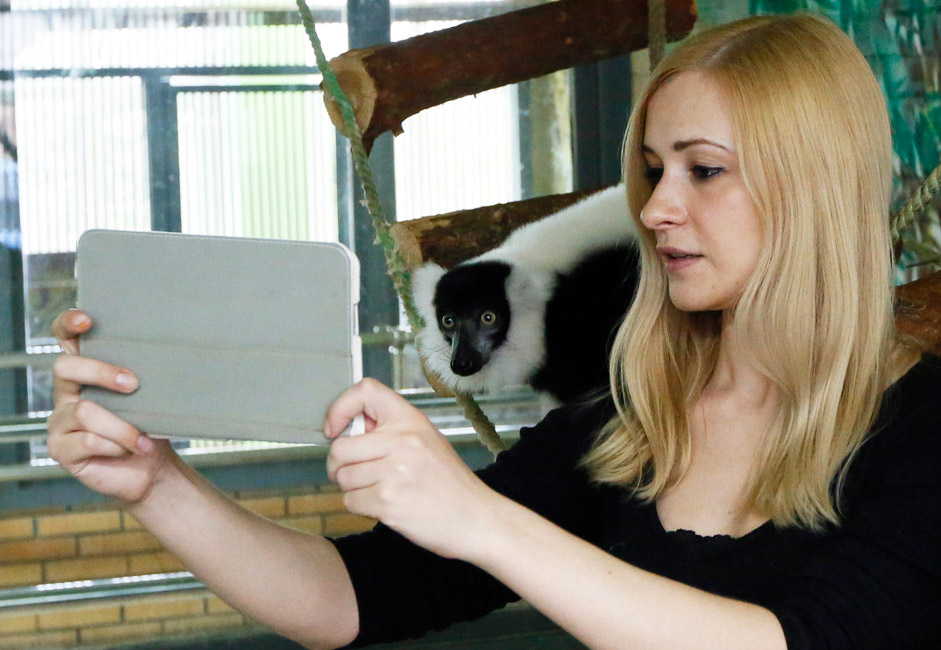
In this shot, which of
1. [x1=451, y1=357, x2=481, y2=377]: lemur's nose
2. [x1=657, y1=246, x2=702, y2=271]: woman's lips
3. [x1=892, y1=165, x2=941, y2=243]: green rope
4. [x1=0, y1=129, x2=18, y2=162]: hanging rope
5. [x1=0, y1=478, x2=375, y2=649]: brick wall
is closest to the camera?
[x1=657, y1=246, x2=702, y2=271]: woman's lips

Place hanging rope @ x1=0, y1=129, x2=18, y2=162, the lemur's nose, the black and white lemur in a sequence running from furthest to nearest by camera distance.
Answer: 1. hanging rope @ x1=0, y1=129, x2=18, y2=162
2. the lemur's nose
3. the black and white lemur

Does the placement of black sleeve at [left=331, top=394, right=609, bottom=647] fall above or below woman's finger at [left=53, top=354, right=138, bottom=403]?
below

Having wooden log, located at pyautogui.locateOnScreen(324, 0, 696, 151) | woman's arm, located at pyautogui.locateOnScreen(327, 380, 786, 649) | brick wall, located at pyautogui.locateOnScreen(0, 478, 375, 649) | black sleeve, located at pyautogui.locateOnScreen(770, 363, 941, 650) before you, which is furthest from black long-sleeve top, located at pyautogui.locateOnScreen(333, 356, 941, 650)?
brick wall, located at pyautogui.locateOnScreen(0, 478, 375, 649)

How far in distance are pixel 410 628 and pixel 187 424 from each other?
17.8 inches

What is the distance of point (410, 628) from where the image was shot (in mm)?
1184

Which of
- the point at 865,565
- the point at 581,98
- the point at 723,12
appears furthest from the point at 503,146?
the point at 865,565

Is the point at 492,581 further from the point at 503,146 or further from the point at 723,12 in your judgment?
the point at 723,12

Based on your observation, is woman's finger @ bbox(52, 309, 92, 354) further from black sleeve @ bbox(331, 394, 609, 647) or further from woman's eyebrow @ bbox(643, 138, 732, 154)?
woman's eyebrow @ bbox(643, 138, 732, 154)

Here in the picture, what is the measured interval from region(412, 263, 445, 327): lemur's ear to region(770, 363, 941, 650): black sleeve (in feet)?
4.88

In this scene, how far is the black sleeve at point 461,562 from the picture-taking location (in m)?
1.14

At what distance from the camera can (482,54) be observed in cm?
182

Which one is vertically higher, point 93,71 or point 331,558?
point 93,71

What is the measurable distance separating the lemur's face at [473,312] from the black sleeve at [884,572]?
140 cm

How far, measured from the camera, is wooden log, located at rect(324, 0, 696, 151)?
1710 millimetres
